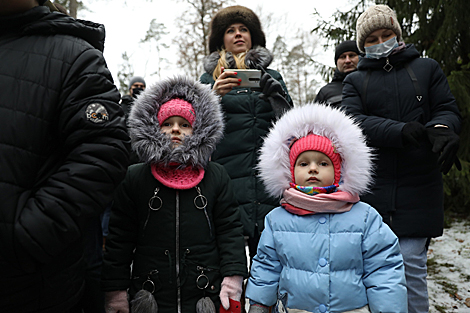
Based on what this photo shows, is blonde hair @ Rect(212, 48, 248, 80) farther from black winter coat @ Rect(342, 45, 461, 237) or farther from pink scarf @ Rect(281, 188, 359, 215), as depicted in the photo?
pink scarf @ Rect(281, 188, 359, 215)

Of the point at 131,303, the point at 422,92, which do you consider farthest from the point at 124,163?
the point at 422,92

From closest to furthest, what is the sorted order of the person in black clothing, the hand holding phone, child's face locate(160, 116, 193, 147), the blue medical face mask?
child's face locate(160, 116, 193, 147) → the blue medical face mask → the hand holding phone → the person in black clothing

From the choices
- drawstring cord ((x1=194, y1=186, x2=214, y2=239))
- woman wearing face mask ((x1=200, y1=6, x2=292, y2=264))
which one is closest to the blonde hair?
woman wearing face mask ((x1=200, y1=6, x2=292, y2=264))

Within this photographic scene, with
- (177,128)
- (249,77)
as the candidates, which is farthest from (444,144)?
(177,128)

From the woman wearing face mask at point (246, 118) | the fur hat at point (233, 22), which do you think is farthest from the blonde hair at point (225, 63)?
the fur hat at point (233, 22)

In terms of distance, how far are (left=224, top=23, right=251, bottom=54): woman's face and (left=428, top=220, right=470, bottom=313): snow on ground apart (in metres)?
3.09

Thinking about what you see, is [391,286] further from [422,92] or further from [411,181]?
[422,92]

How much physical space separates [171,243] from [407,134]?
166cm

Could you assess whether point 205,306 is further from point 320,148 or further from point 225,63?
point 225,63

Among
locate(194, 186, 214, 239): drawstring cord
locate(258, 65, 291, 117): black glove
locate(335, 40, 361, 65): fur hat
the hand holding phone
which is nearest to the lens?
locate(194, 186, 214, 239): drawstring cord

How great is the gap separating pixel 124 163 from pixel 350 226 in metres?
1.28

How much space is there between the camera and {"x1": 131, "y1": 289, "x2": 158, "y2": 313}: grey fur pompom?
6.75ft

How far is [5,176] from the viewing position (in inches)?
51.5

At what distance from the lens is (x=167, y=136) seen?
229 cm
